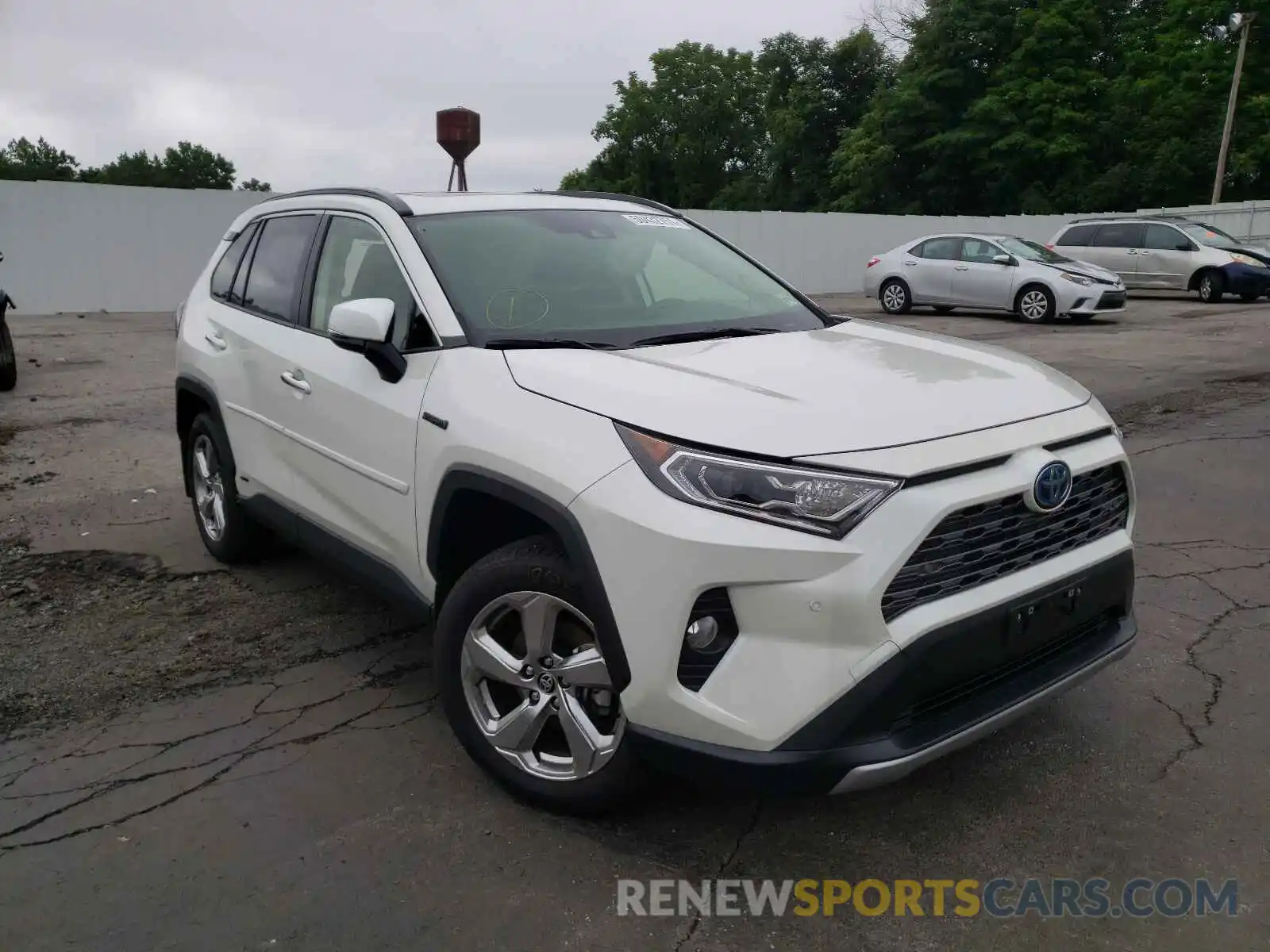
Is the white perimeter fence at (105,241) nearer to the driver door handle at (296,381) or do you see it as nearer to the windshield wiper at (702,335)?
the driver door handle at (296,381)

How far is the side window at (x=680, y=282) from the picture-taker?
3705mm

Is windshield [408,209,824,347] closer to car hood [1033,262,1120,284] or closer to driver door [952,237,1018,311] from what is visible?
car hood [1033,262,1120,284]

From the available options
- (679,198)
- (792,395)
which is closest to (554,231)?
(792,395)

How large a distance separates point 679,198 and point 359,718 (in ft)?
217

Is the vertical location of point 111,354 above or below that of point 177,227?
below

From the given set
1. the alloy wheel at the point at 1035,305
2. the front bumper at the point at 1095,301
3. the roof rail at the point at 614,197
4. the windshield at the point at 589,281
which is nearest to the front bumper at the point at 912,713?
the windshield at the point at 589,281

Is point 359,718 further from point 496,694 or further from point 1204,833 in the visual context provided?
point 1204,833

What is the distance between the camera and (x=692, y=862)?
2668 mm

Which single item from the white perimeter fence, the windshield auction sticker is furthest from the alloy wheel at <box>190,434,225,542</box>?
the white perimeter fence

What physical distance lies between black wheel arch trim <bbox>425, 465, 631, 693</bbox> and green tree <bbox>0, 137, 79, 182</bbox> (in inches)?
3810

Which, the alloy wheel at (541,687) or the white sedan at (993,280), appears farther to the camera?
the white sedan at (993,280)

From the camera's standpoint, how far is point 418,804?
296 cm

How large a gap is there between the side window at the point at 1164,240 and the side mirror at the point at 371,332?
66.0ft

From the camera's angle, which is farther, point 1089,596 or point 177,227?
point 177,227
